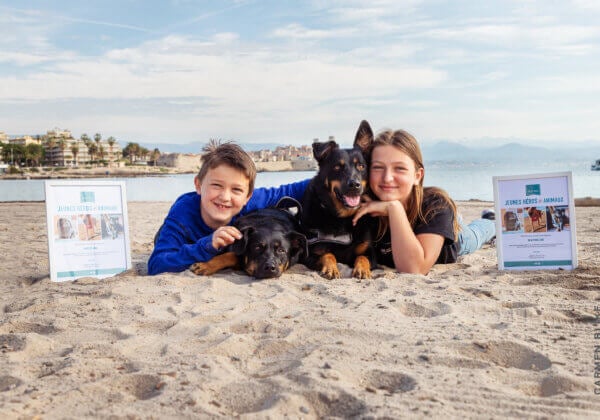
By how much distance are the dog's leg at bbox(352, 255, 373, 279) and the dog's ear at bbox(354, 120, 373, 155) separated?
1.00 meters

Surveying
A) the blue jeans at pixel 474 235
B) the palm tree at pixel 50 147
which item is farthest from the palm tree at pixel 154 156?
the blue jeans at pixel 474 235

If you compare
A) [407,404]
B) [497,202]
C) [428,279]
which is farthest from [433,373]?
[497,202]

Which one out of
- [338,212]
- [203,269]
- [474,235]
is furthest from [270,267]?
[474,235]

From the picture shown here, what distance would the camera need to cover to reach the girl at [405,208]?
4762mm

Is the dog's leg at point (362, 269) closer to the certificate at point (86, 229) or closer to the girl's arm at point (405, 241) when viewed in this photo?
the girl's arm at point (405, 241)

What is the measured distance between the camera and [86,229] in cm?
523

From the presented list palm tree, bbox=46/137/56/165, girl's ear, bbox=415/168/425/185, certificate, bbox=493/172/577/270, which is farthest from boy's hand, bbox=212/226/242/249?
palm tree, bbox=46/137/56/165

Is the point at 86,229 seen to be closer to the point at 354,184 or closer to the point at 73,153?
the point at 354,184

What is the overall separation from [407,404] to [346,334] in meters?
0.87

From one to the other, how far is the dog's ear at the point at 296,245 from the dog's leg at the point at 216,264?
0.51 m

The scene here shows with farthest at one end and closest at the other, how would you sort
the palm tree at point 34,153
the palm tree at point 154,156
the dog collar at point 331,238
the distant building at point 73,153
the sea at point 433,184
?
the palm tree at point 154,156, the distant building at point 73,153, the palm tree at point 34,153, the sea at point 433,184, the dog collar at point 331,238

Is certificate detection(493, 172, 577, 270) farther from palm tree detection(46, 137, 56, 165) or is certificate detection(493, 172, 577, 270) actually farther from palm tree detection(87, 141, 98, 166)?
palm tree detection(46, 137, 56, 165)

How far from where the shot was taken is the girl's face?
16.1 feet

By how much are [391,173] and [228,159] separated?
58.9 inches
